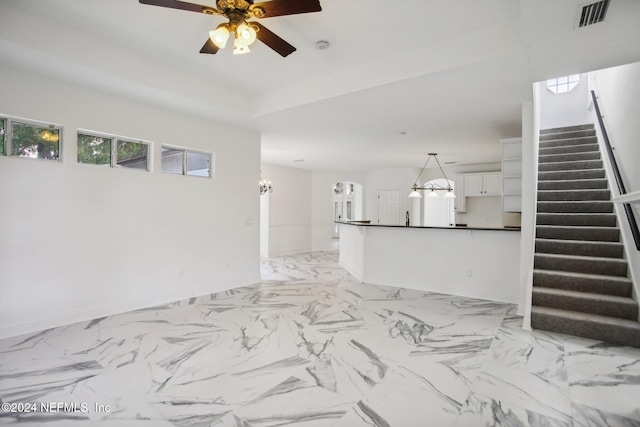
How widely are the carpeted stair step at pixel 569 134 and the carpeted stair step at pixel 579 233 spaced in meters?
2.77

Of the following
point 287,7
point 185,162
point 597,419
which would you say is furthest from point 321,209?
point 597,419

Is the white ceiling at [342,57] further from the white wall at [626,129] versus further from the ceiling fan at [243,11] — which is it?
the white wall at [626,129]

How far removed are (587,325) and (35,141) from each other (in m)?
6.07

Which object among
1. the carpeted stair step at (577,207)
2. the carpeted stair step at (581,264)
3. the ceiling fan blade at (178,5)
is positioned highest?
the ceiling fan blade at (178,5)

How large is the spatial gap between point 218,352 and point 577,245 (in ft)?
14.6

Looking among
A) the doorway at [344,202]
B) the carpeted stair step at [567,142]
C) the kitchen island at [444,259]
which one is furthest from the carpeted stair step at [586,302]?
the doorway at [344,202]

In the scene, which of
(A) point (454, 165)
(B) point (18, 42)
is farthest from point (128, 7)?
(A) point (454, 165)

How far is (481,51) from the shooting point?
10.0ft

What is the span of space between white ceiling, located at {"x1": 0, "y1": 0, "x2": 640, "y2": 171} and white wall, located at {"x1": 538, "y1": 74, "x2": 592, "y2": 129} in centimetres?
320

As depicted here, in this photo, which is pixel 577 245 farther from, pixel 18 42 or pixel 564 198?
pixel 18 42

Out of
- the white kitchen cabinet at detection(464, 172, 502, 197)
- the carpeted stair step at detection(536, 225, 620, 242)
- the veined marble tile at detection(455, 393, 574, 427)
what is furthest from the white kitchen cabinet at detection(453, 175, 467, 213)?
the veined marble tile at detection(455, 393, 574, 427)

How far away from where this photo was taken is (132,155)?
14.0 ft

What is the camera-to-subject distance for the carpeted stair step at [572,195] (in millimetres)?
4730

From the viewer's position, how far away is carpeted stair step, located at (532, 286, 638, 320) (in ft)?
10.8
